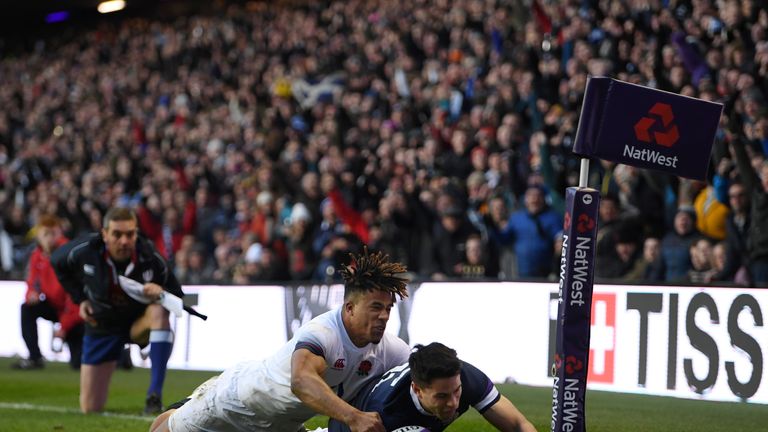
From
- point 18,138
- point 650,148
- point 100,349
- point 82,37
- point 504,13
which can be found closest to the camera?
point 650,148

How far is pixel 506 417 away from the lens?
6.56 meters

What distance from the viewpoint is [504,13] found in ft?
63.9

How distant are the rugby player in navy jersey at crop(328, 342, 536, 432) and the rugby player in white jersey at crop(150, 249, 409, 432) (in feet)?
0.61

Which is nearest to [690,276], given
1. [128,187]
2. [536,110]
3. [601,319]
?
[601,319]

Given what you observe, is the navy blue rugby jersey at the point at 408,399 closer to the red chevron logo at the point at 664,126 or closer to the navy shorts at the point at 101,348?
the red chevron logo at the point at 664,126

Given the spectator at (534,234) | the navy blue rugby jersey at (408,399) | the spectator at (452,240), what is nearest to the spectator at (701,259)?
the spectator at (534,234)

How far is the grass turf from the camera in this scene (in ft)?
32.7

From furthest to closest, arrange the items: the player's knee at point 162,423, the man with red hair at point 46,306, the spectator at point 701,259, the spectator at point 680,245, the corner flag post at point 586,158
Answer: the man with red hair at point 46,306
the spectator at point 680,245
the spectator at point 701,259
the player's knee at point 162,423
the corner flag post at point 586,158

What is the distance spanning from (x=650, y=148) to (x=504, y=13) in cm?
1306

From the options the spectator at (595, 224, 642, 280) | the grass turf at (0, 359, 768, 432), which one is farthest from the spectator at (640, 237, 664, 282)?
the grass turf at (0, 359, 768, 432)

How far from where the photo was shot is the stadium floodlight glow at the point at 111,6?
125 ft

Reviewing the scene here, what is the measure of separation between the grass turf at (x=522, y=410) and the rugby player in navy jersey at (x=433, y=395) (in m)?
3.07

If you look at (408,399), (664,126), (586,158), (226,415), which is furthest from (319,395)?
(664,126)

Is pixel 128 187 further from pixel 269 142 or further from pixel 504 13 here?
pixel 504 13
